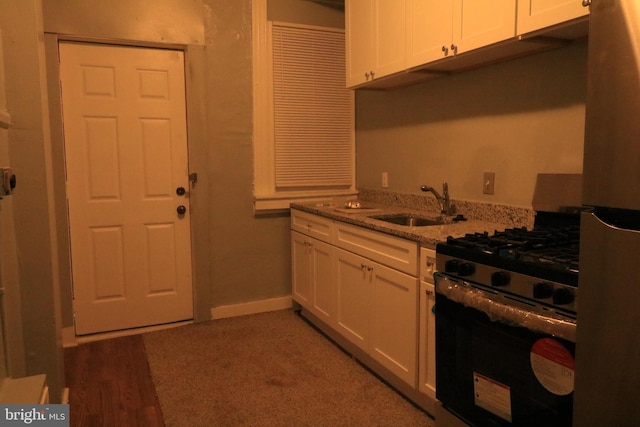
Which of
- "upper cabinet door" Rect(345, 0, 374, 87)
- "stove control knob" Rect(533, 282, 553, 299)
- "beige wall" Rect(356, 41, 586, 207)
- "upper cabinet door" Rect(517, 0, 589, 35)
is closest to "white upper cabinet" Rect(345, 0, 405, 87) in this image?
"upper cabinet door" Rect(345, 0, 374, 87)

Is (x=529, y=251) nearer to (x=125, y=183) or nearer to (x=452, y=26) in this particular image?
(x=452, y=26)

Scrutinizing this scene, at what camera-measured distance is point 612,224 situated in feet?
3.19

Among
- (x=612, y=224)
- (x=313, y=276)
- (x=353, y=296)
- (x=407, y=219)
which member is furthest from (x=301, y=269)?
(x=612, y=224)

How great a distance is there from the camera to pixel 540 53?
226 cm

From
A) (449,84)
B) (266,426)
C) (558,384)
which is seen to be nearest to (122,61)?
(449,84)

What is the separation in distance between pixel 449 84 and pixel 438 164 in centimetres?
49

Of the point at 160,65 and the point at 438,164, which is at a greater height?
the point at 160,65

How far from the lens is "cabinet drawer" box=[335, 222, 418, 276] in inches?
87.8

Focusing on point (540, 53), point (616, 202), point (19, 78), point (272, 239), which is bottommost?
point (272, 239)

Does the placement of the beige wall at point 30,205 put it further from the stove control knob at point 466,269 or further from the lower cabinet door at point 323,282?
the stove control knob at point 466,269

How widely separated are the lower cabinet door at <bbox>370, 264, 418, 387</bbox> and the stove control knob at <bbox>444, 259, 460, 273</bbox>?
13.3 inches

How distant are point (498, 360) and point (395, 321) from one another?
76cm

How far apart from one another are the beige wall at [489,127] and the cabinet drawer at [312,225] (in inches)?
24.9

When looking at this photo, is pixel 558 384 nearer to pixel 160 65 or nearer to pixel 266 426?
pixel 266 426
